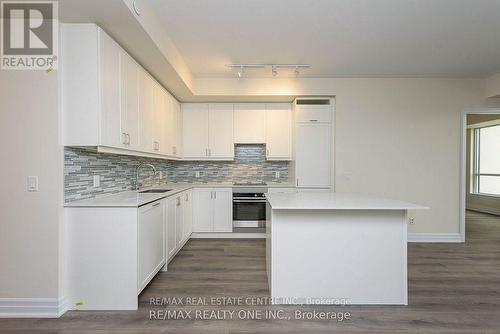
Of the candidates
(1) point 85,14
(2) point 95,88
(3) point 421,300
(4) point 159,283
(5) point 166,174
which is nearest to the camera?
(1) point 85,14

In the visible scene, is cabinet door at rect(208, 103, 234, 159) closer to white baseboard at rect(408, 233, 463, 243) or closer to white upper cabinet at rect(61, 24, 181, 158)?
white upper cabinet at rect(61, 24, 181, 158)

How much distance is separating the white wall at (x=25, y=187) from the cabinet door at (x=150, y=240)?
23.7 inches

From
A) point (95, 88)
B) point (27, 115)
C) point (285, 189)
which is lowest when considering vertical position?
point (285, 189)

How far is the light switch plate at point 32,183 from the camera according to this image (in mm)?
2045

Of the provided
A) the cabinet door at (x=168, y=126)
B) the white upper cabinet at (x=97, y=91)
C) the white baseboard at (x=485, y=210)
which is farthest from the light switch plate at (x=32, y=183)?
the white baseboard at (x=485, y=210)

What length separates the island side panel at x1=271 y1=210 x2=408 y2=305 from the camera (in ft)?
7.29

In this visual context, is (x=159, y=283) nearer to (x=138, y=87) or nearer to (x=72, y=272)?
(x=72, y=272)

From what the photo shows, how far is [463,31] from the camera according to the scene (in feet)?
8.84

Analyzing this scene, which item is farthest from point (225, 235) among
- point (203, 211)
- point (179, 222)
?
point (179, 222)

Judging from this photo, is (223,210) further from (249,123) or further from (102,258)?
(102,258)

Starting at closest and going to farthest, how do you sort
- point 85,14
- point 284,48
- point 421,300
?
1. point 85,14
2. point 421,300
3. point 284,48

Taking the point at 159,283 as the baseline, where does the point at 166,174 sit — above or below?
above

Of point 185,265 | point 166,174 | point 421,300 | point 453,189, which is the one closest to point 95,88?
point 185,265

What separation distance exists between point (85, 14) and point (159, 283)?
244 centimetres
